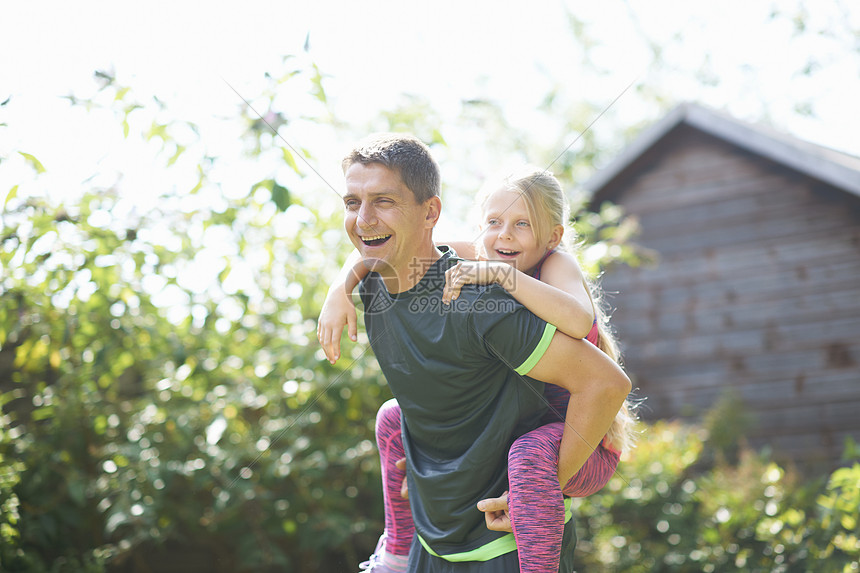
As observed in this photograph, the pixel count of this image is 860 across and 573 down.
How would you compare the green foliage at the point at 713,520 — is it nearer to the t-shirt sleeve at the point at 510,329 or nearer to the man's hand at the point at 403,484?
the man's hand at the point at 403,484

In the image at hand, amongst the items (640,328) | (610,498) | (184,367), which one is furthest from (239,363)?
(640,328)

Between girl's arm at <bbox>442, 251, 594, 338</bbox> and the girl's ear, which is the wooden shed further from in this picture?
girl's arm at <bbox>442, 251, 594, 338</bbox>

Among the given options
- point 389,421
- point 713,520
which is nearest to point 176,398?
point 389,421

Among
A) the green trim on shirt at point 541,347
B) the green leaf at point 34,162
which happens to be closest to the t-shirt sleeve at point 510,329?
the green trim on shirt at point 541,347

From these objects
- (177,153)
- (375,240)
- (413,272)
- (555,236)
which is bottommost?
(555,236)

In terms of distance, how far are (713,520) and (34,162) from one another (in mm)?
3998

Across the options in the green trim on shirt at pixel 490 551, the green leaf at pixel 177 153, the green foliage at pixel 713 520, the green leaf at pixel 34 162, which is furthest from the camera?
the green foliage at pixel 713 520

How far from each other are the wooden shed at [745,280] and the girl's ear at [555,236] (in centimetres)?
588

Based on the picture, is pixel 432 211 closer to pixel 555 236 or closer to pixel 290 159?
pixel 555 236

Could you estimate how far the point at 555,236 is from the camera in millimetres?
1870

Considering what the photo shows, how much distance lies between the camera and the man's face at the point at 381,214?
1549mm

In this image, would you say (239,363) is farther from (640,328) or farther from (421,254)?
(640,328)

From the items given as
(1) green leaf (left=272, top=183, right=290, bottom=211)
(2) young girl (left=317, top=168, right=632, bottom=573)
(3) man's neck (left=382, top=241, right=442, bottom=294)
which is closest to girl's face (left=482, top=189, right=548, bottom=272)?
(2) young girl (left=317, top=168, right=632, bottom=573)

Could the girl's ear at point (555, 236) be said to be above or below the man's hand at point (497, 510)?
above
